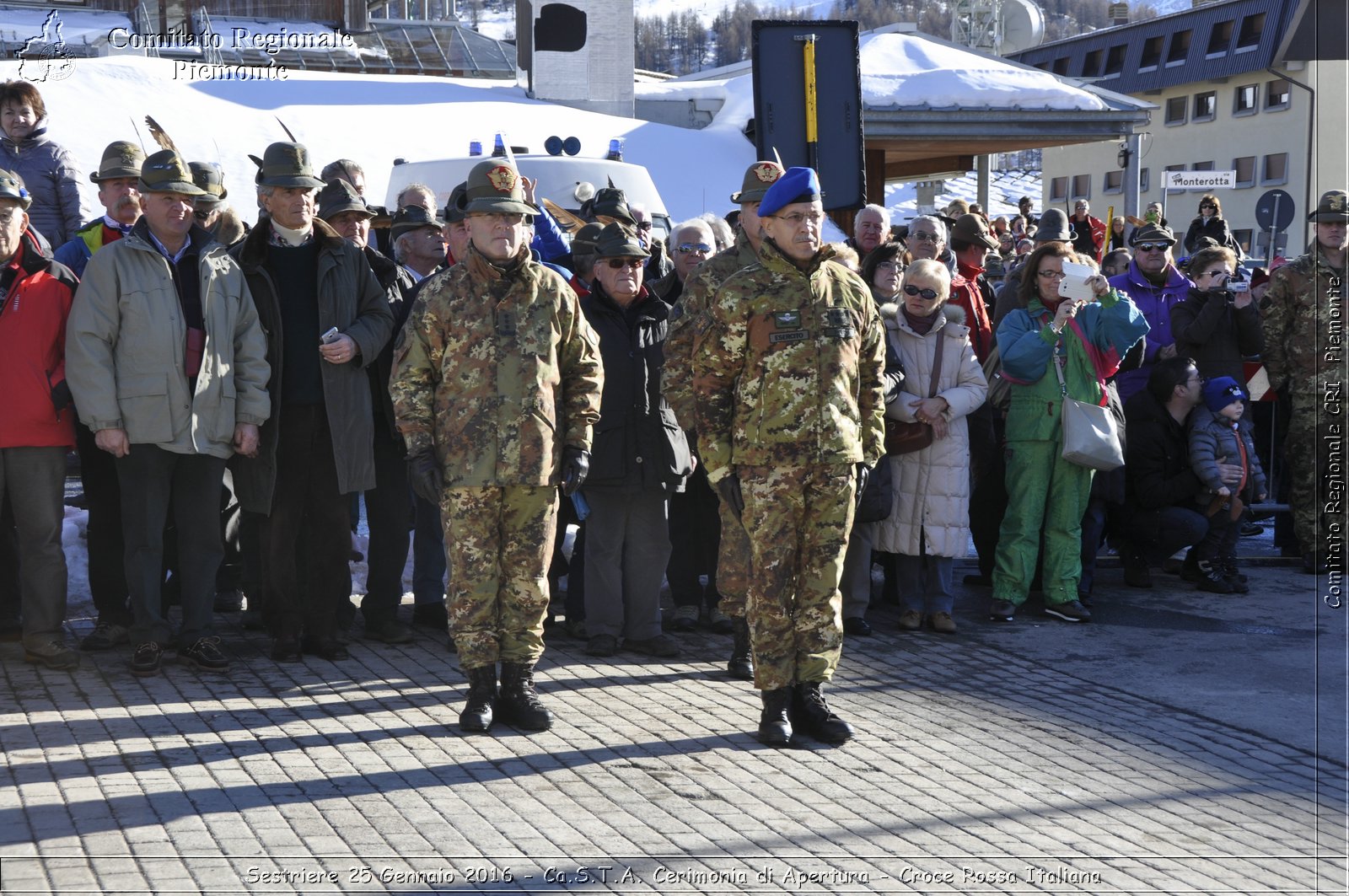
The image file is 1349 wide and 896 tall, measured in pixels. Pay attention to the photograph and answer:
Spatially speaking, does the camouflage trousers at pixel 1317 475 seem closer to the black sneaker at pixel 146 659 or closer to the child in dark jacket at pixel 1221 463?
the child in dark jacket at pixel 1221 463

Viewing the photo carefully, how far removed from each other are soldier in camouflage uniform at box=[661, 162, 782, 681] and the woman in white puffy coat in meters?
1.14

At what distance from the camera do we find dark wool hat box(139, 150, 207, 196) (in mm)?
6410

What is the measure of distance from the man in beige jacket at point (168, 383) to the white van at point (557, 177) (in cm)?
547

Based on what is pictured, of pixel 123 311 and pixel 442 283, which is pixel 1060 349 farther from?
pixel 123 311

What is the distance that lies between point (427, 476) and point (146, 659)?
166 cm

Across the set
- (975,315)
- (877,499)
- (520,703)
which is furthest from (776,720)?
(975,315)

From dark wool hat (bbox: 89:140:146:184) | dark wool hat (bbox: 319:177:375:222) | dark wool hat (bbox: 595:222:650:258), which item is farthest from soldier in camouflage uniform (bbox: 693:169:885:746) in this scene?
dark wool hat (bbox: 89:140:146:184)

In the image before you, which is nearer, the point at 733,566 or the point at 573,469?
the point at 573,469

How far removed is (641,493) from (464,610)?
1.46m

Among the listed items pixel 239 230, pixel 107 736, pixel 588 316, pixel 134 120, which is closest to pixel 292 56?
pixel 134 120

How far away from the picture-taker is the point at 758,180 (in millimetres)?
6887

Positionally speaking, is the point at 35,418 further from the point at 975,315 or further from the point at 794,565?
the point at 975,315

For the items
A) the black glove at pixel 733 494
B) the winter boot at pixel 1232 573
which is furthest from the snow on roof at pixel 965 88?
the black glove at pixel 733 494

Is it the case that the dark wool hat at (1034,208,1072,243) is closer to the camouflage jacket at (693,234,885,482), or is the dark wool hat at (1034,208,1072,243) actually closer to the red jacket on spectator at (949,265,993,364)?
the red jacket on spectator at (949,265,993,364)
